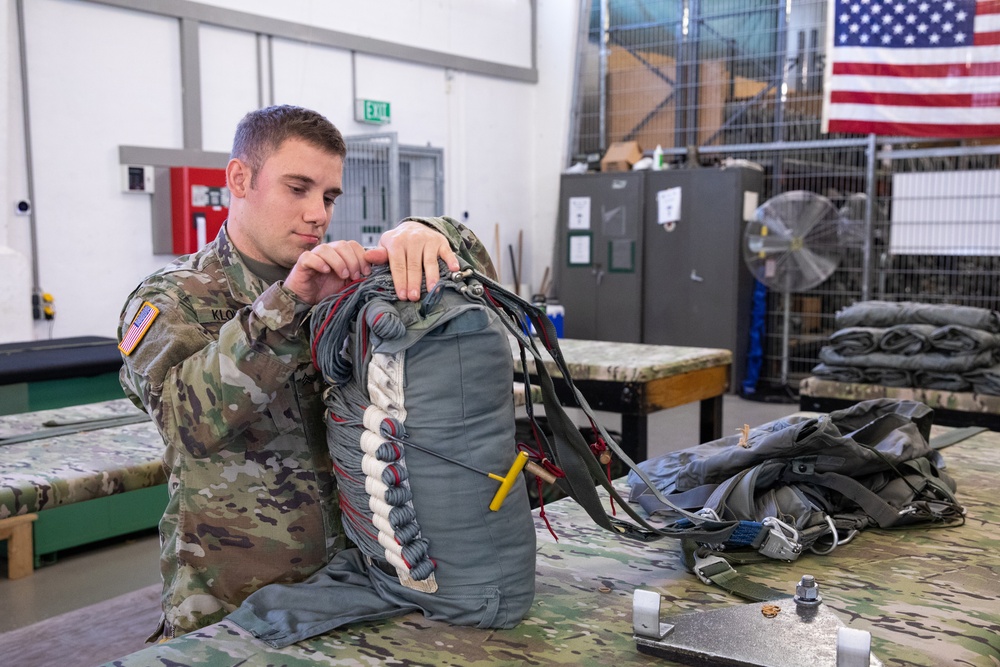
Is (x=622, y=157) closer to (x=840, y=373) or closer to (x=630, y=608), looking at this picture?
(x=840, y=373)

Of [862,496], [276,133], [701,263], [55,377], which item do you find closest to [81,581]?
[55,377]

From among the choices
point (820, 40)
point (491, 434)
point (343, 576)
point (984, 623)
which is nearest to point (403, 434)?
point (491, 434)

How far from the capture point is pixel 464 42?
27.9 ft

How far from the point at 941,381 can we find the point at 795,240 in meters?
2.91

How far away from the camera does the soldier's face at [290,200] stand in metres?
1.51

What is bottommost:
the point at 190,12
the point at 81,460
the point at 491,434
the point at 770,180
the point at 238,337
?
the point at 81,460

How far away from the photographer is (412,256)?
1.24 m

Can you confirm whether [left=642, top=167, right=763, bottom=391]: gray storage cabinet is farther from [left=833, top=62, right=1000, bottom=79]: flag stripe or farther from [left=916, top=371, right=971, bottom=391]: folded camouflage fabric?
[left=916, top=371, right=971, bottom=391]: folded camouflage fabric

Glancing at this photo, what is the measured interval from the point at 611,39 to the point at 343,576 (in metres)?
8.23

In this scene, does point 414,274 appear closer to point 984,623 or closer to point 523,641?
point 523,641

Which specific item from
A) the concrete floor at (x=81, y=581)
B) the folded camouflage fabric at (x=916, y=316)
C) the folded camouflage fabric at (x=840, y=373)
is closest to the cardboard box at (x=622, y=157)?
the folded camouflage fabric at (x=916, y=316)

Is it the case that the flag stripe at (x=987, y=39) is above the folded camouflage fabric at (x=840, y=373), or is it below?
above

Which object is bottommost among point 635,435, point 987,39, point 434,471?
point 635,435

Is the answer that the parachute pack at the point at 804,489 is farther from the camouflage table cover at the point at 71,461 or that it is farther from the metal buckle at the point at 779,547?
the camouflage table cover at the point at 71,461
